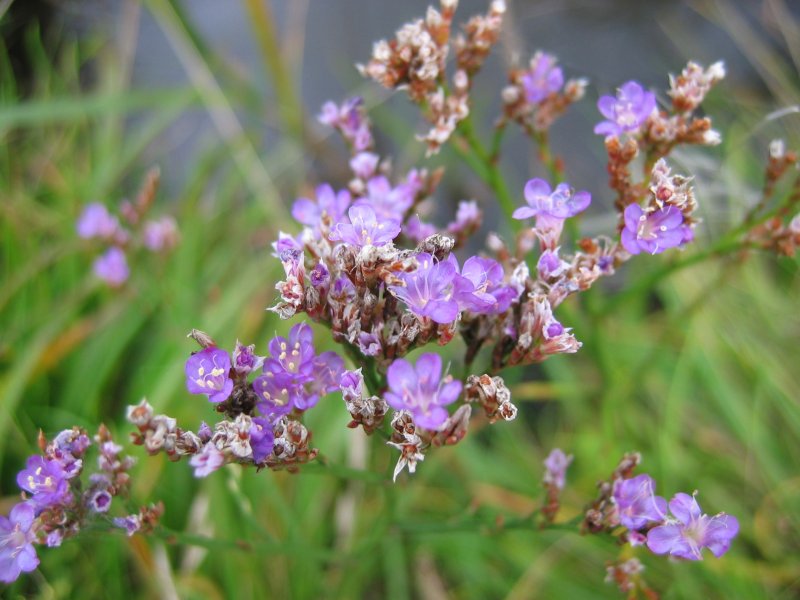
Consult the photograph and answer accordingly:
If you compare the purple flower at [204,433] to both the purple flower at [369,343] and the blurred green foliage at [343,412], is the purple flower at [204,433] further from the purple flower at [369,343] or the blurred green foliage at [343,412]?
the blurred green foliage at [343,412]

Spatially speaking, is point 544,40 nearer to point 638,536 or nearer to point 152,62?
point 152,62

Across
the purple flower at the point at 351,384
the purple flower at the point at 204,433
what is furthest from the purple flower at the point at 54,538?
the purple flower at the point at 351,384

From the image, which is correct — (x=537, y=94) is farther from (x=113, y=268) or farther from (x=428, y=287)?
(x=113, y=268)

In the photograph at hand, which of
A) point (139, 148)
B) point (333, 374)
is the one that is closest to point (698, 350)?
point (333, 374)

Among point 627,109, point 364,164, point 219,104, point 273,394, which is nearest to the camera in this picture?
point 273,394

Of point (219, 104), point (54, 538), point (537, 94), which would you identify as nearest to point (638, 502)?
point (537, 94)

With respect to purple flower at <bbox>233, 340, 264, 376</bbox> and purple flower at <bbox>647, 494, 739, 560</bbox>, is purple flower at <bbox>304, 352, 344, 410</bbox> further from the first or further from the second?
purple flower at <bbox>647, 494, 739, 560</bbox>
